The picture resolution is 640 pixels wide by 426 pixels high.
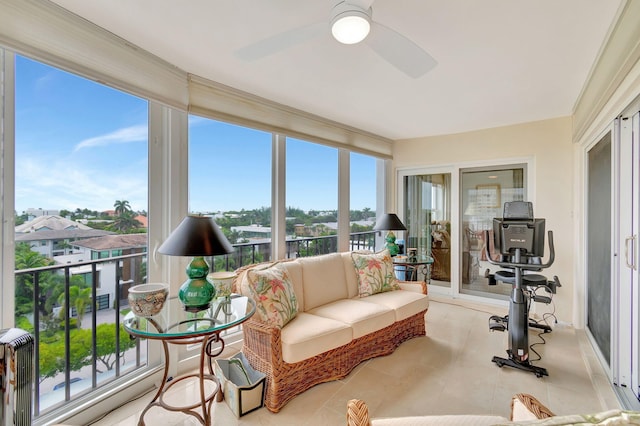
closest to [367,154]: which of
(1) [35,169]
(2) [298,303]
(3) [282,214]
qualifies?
(3) [282,214]

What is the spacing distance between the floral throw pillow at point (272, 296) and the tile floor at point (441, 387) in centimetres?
56

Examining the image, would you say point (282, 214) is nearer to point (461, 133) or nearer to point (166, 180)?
point (166, 180)

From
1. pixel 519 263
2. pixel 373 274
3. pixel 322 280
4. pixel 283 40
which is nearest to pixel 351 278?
pixel 373 274

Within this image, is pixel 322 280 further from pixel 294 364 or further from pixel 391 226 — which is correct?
pixel 391 226

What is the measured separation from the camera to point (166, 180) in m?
2.34

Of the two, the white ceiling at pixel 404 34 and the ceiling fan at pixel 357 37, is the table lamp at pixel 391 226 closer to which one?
the white ceiling at pixel 404 34

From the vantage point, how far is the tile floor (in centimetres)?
194

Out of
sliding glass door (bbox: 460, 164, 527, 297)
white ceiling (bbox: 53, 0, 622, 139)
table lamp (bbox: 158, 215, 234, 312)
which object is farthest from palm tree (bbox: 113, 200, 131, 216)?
sliding glass door (bbox: 460, 164, 527, 297)

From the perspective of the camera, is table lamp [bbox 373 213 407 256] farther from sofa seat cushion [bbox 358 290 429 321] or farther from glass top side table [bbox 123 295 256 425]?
glass top side table [bbox 123 295 256 425]

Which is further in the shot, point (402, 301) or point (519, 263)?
point (402, 301)

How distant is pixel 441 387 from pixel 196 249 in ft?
6.56

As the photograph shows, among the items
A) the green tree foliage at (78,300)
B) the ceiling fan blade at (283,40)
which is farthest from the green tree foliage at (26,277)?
the ceiling fan blade at (283,40)

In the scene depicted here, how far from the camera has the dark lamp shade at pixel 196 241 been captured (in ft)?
5.50

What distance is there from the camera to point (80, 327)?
2004mm
